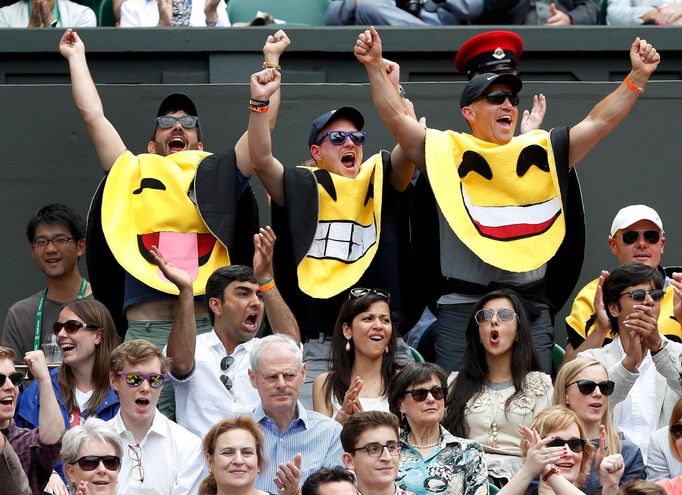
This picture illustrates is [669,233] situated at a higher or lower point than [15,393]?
higher

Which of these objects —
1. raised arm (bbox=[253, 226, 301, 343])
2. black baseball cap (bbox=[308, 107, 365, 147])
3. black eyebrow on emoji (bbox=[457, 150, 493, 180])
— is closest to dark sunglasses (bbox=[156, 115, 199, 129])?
black baseball cap (bbox=[308, 107, 365, 147])

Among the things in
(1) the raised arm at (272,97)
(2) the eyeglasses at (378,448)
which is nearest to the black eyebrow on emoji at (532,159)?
(1) the raised arm at (272,97)

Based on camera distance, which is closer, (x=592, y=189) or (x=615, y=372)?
(x=615, y=372)

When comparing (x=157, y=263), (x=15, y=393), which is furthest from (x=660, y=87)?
(x=15, y=393)

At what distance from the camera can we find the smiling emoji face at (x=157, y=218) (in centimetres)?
967

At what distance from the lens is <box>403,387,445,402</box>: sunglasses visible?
8336 millimetres

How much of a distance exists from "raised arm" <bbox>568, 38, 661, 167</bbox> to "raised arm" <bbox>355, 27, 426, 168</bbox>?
2.83 feet

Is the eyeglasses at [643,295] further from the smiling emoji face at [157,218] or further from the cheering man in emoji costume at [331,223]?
the smiling emoji face at [157,218]

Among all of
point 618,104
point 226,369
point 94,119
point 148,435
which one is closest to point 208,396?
point 226,369

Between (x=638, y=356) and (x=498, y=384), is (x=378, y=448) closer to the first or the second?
(x=498, y=384)

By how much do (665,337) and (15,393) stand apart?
3366 mm

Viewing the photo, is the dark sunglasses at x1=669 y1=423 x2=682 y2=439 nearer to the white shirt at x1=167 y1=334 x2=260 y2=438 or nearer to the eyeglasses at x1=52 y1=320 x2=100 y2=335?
the white shirt at x1=167 y1=334 x2=260 y2=438

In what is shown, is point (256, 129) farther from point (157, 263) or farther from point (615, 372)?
point (615, 372)

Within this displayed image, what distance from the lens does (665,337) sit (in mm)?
9156
